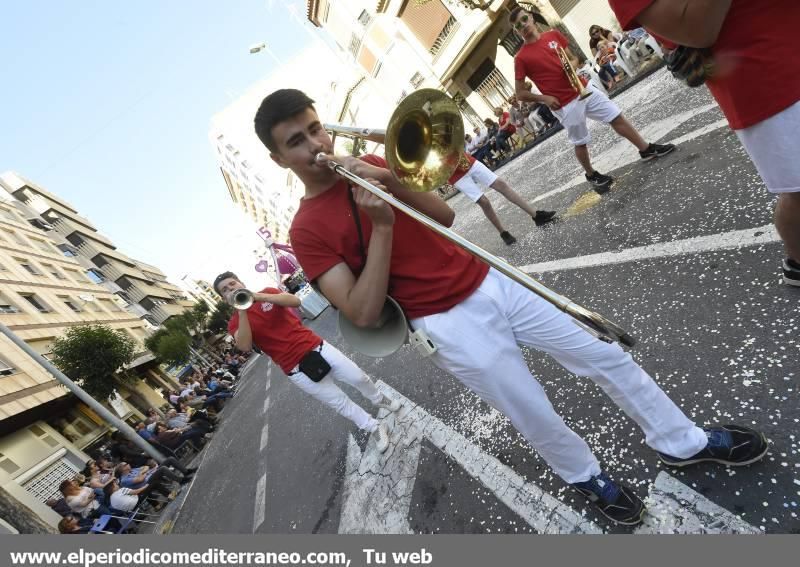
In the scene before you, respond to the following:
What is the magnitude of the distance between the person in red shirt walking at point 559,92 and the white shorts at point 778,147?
3277 mm

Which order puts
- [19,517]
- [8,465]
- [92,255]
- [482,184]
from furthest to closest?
[92,255], [8,465], [19,517], [482,184]

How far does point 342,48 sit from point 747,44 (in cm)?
4126

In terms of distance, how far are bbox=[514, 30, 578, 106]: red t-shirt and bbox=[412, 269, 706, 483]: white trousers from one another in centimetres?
376

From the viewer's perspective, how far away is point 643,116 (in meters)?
6.18

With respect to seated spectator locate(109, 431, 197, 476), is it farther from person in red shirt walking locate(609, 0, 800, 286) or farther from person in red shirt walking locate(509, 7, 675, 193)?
person in red shirt walking locate(609, 0, 800, 286)

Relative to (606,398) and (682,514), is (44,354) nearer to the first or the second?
(606,398)

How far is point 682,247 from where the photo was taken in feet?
10.4

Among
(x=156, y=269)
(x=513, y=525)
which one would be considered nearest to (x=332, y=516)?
(x=513, y=525)

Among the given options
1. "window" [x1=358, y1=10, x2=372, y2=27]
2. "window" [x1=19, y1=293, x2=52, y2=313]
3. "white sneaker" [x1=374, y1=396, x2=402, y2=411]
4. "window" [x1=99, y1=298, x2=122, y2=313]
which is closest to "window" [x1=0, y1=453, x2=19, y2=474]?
"window" [x1=19, y1=293, x2=52, y2=313]

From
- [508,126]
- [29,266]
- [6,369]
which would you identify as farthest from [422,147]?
[29,266]

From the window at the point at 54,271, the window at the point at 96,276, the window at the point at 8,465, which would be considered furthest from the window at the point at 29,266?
the window at the point at 8,465

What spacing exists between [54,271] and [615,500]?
38531mm

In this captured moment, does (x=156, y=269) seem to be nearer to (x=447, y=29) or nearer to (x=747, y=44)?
(x=447, y=29)

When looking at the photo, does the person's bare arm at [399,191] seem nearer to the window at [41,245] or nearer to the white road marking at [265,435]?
the white road marking at [265,435]
